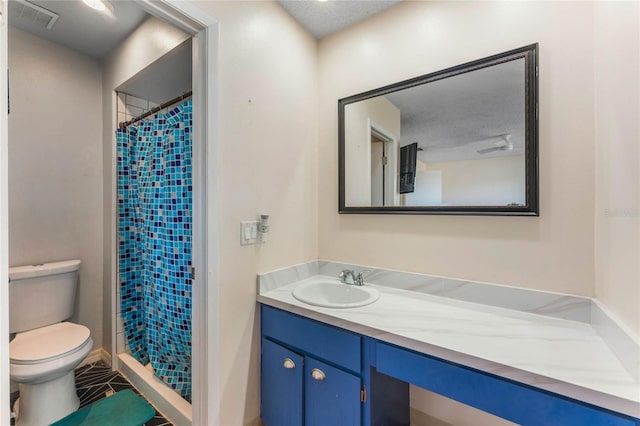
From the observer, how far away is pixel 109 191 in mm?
2150

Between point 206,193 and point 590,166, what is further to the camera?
point 206,193

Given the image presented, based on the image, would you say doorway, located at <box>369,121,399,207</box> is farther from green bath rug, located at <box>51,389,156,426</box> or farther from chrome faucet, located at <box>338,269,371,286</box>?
green bath rug, located at <box>51,389,156,426</box>

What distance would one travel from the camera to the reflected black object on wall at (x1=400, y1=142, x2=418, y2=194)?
1.53 m

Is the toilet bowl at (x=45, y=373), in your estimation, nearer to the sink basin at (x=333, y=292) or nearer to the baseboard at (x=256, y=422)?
the baseboard at (x=256, y=422)

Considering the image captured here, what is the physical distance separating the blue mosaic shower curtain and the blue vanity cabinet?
53cm

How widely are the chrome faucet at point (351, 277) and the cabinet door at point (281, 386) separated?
0.51 metres

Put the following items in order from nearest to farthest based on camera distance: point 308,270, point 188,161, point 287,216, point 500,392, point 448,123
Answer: point 500,392, point 448,123, point 188,161, point 287,216, point 308,270

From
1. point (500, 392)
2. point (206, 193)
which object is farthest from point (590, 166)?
point (206, 193)

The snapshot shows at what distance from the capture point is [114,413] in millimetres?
1649

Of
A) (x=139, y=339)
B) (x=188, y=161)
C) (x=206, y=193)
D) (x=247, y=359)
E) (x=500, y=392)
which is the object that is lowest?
(x=139, y=339)

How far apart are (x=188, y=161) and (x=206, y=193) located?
41 cm

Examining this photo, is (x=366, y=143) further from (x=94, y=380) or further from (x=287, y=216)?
(x=94, y=380)

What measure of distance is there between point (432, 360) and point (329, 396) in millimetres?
515

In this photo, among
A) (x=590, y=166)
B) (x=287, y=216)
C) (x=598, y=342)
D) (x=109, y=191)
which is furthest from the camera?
(x=109, y=191)
